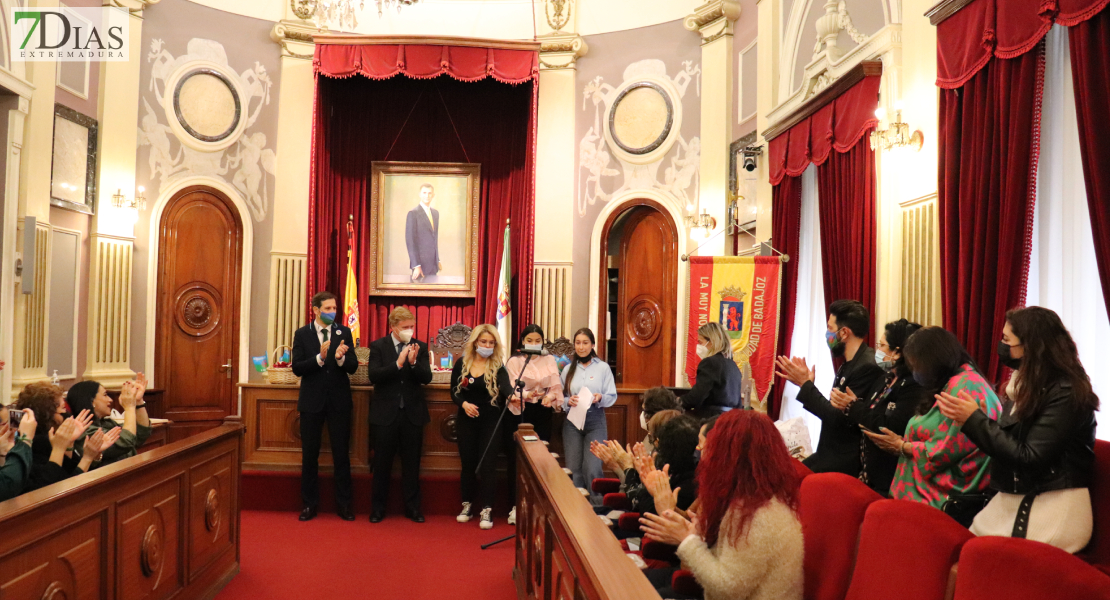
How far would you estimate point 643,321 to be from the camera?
8.52 metres

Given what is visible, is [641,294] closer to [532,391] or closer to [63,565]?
[532,391]

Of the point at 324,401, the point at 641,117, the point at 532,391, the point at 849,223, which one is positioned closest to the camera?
the point at 849,223

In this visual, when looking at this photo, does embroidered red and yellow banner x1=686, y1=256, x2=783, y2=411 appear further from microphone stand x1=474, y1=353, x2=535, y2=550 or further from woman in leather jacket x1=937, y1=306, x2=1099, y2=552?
woman in leather jacket x1=937, y1=306, x2=1099, y2=552

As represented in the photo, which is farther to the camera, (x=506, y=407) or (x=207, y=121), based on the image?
(x=207, y=121)

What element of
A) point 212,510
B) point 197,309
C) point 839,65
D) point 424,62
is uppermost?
point 424,62

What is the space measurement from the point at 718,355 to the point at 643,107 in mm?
4143

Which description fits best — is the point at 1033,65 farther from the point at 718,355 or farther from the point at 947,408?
the point at 718,355

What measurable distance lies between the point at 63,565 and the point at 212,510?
Result: 4.93 feet

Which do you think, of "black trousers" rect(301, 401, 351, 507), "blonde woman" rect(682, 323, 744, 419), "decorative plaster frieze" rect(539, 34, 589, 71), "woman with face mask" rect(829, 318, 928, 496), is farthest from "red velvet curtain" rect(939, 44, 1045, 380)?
"decorative plaster frieze" rect(539, 34, 589, 71)

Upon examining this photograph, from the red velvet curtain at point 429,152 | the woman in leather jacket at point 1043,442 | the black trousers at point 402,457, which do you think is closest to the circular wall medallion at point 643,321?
the red velvet curtain at point 429,152

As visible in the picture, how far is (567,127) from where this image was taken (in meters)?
8.59

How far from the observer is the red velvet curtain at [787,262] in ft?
20.1

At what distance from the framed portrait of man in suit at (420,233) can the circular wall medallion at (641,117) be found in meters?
1.68

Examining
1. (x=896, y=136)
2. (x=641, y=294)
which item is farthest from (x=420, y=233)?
(x=896, y=136)
